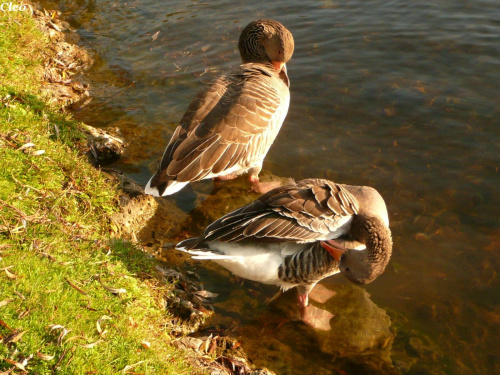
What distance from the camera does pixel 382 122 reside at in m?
7.95

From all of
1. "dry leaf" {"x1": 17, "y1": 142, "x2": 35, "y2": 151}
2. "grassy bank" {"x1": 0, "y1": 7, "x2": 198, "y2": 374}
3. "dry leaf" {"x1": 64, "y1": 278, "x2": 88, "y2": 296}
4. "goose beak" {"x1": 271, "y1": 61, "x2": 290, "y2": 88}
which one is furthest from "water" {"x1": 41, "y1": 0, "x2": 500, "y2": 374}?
"dry leaf" {"x1": 17, "y1": 142, "x2": 35, "y2": 151}

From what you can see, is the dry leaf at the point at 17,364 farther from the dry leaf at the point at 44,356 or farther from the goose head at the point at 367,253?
the goose head at the point at 367,253

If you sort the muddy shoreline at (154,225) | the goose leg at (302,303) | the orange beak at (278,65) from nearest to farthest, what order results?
the muddy shoreline at (154,225), the goose leg at (302,303), the orange beak at (278,65)

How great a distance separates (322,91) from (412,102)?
1.52m

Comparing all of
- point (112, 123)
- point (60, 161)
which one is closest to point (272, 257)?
point (60, 161)

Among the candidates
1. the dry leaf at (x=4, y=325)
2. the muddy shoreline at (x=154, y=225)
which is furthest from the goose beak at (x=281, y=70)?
the dry leaf at (x=4, y=325)

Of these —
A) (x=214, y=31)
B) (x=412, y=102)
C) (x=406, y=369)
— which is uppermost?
(x=214, y=31)

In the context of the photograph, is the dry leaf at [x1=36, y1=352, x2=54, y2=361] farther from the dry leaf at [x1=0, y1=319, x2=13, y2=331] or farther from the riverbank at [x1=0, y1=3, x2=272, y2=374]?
the dry leaf at [x1=0, y1=319, x2=13, y2=331]

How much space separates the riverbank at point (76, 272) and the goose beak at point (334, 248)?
1.26 meters

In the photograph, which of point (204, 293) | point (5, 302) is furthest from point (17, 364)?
point (204, 293)

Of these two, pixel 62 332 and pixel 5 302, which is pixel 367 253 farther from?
pixel 5 302

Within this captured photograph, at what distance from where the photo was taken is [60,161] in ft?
17.7

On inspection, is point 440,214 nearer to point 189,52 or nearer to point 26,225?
Answer: point 26,225

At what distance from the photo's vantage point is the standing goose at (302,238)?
480cm
